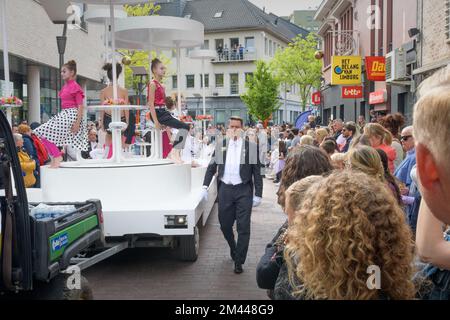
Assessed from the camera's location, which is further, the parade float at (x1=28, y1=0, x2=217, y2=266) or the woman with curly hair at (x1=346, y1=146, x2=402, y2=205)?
the parade float at (x1=28, y1=0, x2=217, y2=266)

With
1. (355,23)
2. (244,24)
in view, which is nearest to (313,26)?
(244,24)

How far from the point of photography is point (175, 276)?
651 centimetres

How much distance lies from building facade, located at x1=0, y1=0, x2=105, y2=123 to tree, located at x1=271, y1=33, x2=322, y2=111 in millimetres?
23033

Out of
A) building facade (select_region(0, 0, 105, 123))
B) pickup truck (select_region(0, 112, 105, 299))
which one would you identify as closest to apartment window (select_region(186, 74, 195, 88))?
building facade (select_region(0, 0, 105, 123))

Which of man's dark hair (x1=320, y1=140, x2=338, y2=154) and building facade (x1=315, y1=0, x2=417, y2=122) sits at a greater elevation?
building facade (x1=315, y1=0, x2=417, y2=122)

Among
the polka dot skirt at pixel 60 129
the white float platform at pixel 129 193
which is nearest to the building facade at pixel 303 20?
the polka dot skirt at pixel 60 129

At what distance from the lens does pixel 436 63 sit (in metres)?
12.5

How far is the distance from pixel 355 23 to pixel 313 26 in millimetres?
68817

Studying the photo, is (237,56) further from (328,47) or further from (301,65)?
(328,47)

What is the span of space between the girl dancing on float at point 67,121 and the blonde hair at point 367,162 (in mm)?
4148

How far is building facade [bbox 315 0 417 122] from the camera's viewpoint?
52.5ft

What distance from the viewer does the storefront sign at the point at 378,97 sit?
64.1 ft

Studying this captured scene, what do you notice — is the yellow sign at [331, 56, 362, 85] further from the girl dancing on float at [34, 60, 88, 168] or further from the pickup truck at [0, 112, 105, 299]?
the pickup truck at [0, 112, 105, 299]

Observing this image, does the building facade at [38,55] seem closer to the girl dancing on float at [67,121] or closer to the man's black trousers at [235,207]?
the girl dancing on float at [67,121]
